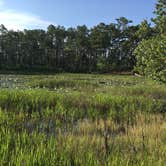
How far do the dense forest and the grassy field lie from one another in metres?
56.5

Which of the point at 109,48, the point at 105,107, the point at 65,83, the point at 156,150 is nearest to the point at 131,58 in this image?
the point at 109,48

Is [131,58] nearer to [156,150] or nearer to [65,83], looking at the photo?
[65,83]

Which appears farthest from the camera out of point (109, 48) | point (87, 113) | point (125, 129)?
point (109, 48)

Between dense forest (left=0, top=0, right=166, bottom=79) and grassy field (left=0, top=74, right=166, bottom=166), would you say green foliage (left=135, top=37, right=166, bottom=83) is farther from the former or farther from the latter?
dense forest (left=0, top=0, right=166, bottom=79)

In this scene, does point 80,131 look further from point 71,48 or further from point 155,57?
point 71,48

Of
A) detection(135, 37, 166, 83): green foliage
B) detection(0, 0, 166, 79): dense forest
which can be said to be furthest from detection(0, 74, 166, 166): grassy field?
detection(0, 0, 166, 79): dense forest

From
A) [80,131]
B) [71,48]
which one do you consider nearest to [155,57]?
[80,131]

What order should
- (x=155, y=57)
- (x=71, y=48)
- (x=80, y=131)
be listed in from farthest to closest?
(x=71, y=48) < (x=155, y=57) < (x=80, y=131)

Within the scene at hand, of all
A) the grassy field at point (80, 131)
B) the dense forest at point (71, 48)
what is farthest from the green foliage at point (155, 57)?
the dense forest at point (71, 48)

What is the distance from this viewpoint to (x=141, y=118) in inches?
464

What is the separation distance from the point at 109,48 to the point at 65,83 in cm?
5493

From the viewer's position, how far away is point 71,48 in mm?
81062

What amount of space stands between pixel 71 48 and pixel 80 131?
238 ft

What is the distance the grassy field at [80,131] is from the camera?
574 centimetres
